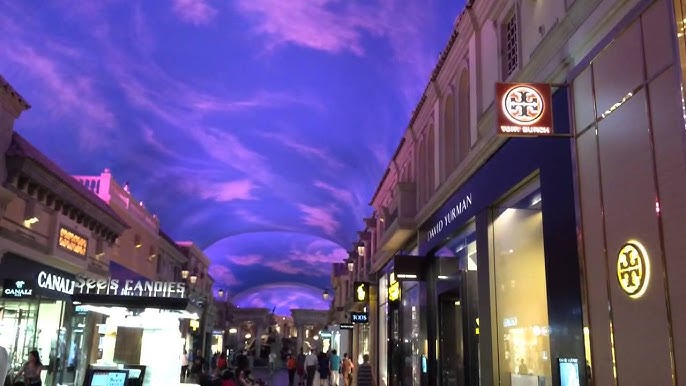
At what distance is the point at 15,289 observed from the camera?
12.7 m

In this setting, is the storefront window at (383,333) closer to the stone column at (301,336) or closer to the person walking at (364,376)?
the person walking at (364,376)

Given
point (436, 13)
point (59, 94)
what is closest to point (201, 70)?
point (59, 94)

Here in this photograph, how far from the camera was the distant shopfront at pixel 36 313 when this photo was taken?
13.0 meters

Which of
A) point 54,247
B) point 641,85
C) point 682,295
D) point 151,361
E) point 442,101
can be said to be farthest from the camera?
point 54,247

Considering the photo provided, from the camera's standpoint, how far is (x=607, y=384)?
550 cm

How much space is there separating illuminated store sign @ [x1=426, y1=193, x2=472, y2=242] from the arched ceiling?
4.13 meters

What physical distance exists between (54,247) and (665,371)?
13.9 metres

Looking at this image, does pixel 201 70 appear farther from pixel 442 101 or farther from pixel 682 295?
pixel 682 295

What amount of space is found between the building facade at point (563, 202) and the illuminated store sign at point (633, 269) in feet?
0.05

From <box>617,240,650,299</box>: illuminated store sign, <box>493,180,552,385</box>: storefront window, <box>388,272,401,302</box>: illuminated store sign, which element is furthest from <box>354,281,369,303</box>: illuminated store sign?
<box>617,240,650,299</box>: illuminated store sign

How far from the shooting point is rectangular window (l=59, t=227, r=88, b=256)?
15739mm

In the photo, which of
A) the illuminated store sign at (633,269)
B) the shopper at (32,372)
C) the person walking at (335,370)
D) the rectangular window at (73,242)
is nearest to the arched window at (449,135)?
the illuminated store sign at (633,269)

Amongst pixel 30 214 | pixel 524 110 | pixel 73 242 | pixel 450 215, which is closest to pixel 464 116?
pixel 450 215

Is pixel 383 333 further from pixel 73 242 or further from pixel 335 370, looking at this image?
pixel 73 242
